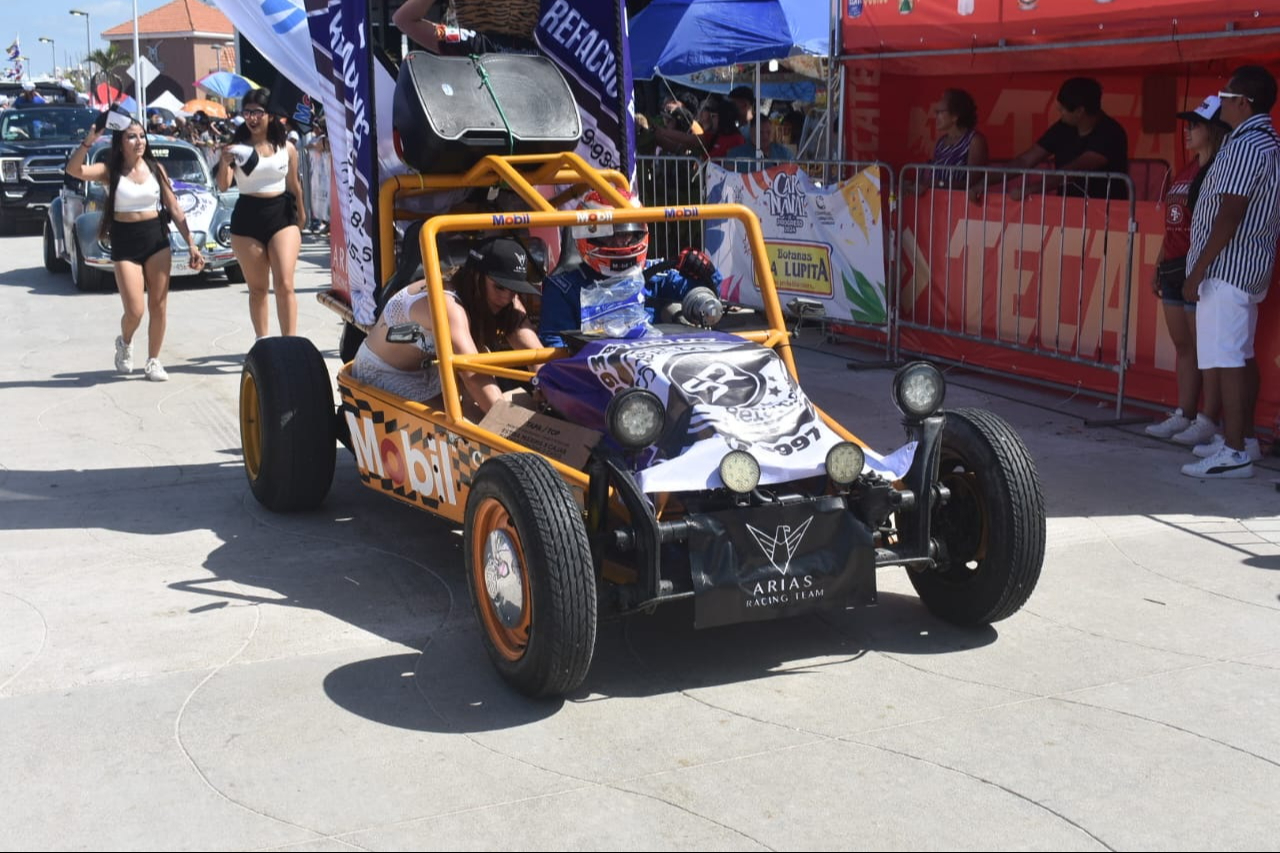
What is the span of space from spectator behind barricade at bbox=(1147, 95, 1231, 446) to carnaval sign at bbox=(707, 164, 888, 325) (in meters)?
2.60

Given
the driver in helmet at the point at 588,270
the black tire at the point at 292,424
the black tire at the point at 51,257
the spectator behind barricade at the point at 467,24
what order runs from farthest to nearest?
the black tire at the point at 51,257
the spectator behind barricade at the point at 467,24
the black tire at the point at 292,424
the driver in helmet at the point at 588,270

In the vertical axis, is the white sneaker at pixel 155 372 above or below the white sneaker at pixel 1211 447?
above

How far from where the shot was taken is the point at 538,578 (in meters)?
4.19

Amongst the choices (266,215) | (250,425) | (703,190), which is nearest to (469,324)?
(250,425)

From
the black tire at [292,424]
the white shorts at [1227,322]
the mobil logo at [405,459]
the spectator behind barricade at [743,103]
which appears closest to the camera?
the mobil logo at [405,459]

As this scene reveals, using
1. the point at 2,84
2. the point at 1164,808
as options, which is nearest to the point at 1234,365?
the point at 1164,808

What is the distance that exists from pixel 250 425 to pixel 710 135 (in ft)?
28.4

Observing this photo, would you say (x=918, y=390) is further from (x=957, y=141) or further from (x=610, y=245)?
(x=957, y=141)

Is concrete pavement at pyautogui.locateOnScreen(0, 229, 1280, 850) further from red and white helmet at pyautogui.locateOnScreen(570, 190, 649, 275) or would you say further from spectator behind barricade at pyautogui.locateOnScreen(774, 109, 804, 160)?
spectator behind barricade at pyautogui.locateOnScreen(774, 109, 804, 160)

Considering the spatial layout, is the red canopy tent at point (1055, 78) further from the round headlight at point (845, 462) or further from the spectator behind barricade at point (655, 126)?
the round headlight at point (845, 462)

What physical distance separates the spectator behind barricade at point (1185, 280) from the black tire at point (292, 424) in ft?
14.7

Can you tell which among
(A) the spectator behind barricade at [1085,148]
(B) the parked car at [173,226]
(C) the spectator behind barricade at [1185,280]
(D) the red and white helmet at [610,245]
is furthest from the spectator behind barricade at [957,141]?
(B) the parked car at [173,226]

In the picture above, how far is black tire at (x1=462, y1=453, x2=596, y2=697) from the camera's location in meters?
4.18

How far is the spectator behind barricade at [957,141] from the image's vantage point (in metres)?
9.95
